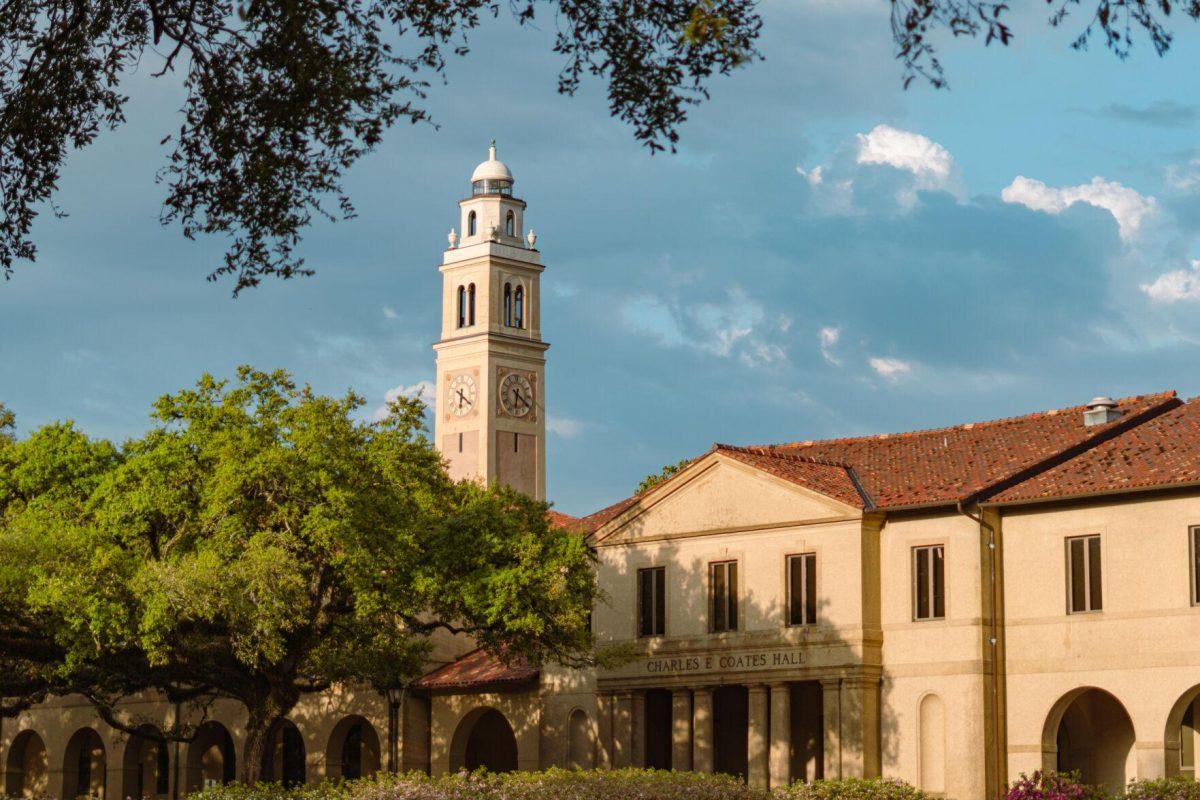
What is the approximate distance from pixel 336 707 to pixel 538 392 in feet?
134

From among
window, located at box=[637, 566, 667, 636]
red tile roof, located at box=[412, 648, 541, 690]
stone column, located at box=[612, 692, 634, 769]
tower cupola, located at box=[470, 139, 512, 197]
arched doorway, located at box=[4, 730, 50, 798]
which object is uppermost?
tower cupola, located at box=[470, 139, 512, 197]

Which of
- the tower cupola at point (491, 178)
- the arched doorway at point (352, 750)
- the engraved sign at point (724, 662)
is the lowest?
the arched doorway at point (352, 750)

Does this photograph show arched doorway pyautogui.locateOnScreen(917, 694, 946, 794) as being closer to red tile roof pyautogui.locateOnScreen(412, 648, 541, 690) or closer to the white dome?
red tile roof pyautogui.locateOnScreen(412, 648, 541, 690)

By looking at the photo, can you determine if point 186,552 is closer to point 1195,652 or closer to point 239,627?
point 239,627

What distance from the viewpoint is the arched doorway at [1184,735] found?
3922 centimetres

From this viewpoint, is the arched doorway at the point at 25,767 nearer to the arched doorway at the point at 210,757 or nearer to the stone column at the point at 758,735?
the arched doorway at the point at 210,757

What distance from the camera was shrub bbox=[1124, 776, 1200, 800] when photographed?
37.0 metres

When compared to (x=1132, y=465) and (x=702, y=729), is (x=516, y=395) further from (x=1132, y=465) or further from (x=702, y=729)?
A: (x=1132, y=465)

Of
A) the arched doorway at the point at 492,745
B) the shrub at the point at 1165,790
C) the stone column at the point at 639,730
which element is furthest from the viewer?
the arched doorway at the point at 492,745

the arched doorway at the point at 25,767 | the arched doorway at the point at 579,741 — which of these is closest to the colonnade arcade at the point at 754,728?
the arched doorway at the point at 579,741

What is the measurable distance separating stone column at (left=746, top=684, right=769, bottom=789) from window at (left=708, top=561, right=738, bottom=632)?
178 centimetres

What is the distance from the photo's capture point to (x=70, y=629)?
40.4 m

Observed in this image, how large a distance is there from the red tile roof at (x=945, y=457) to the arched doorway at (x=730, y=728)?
527 cm

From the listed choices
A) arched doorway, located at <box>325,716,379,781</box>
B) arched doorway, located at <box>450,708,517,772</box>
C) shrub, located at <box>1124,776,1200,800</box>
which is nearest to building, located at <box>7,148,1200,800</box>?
arched doorway, located at <box>450,708,517,772</box>
